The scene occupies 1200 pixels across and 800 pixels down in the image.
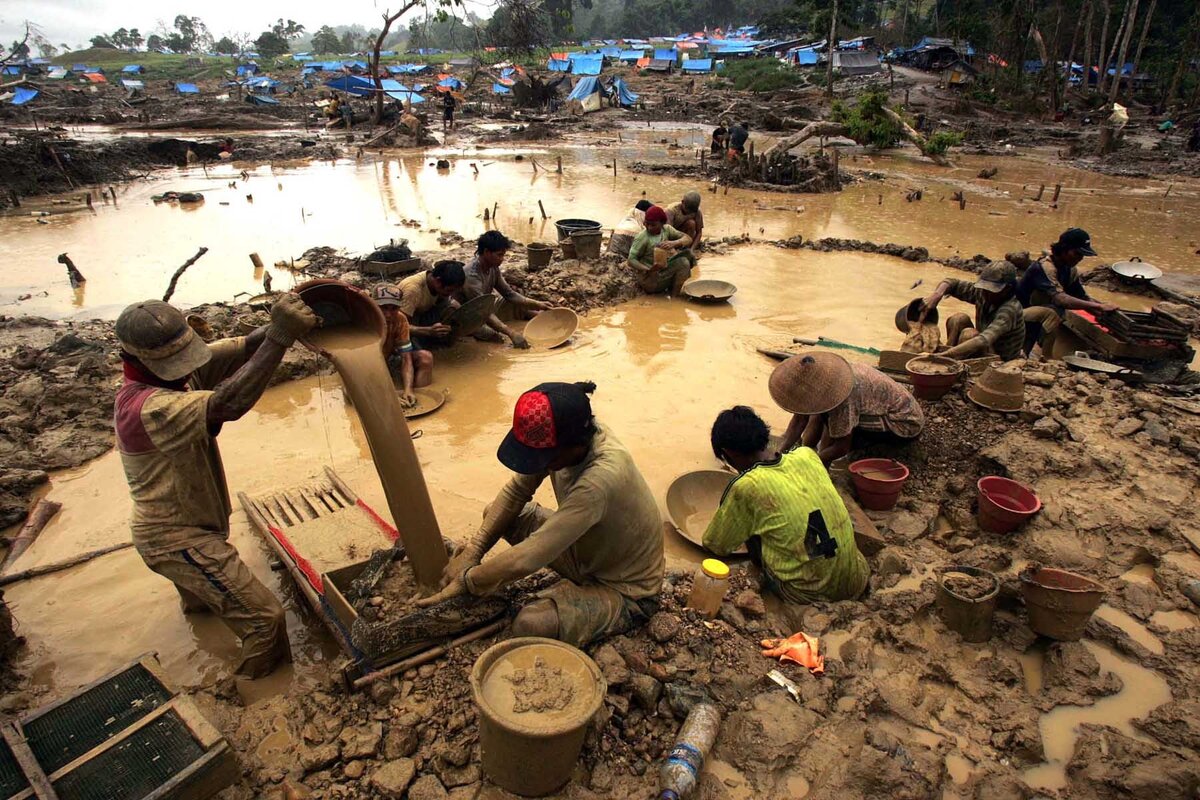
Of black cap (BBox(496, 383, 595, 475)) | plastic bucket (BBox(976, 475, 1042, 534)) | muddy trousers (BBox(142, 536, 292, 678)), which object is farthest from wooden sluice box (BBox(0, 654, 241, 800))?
plastic bucket (BBox(976, 475, 1042, 534))

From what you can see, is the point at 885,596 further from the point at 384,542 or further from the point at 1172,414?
the point at 1172,414

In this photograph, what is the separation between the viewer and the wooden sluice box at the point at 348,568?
2.73m

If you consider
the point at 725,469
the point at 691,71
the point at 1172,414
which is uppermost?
the point at 691,71

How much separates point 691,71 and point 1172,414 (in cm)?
5182

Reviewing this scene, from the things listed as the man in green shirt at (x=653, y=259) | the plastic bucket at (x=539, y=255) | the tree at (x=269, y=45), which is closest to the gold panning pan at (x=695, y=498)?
the man in green shirt at (x=653, y=259)

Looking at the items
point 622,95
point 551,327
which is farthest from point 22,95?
point 551,327

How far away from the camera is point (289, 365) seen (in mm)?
6203

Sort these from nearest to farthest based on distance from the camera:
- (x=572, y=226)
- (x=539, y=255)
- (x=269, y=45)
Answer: (x=539, y=255)
(x=572, y=226)
(x=269, y=45)

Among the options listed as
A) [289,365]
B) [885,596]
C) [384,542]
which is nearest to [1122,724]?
[885,596]

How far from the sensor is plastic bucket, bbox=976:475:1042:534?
381cm

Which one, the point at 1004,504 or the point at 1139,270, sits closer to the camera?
the point at 1004,504

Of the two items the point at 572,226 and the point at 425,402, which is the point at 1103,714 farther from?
the point at 572,226

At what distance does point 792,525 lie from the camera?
3227 millimetres

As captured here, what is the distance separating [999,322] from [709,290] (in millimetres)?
3522
